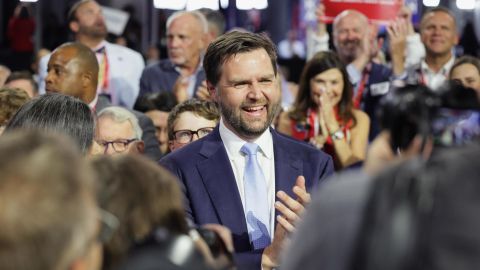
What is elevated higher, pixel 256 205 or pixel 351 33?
pixel 351 33

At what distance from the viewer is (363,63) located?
874 cm

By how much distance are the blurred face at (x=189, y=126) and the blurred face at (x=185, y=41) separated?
3.07 meters

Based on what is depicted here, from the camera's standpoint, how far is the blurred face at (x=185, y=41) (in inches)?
349

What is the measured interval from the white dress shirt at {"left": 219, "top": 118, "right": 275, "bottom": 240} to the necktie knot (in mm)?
18

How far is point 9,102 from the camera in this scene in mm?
5625

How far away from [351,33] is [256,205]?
15.5 feet

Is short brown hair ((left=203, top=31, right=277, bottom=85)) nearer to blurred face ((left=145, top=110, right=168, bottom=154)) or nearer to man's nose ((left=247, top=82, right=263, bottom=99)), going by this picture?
man's nose ((left=247, top=82, right=263, bottom=99))

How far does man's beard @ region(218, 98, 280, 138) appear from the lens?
4547 millimetres

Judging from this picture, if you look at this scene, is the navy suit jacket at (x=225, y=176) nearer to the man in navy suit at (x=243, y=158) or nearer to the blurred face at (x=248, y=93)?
the man in navy suit at (x=243, y=158)

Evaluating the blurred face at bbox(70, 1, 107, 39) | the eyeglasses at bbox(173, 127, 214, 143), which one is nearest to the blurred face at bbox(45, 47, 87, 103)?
the eyeglasses at bbox(173, 127, 214, 143)

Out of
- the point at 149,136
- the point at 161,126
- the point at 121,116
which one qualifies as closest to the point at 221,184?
the point at 121,116

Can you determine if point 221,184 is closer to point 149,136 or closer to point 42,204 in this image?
point 42,204

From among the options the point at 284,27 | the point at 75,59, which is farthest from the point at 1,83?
the point at 284,27

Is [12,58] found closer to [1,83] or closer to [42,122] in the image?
[1,83]
